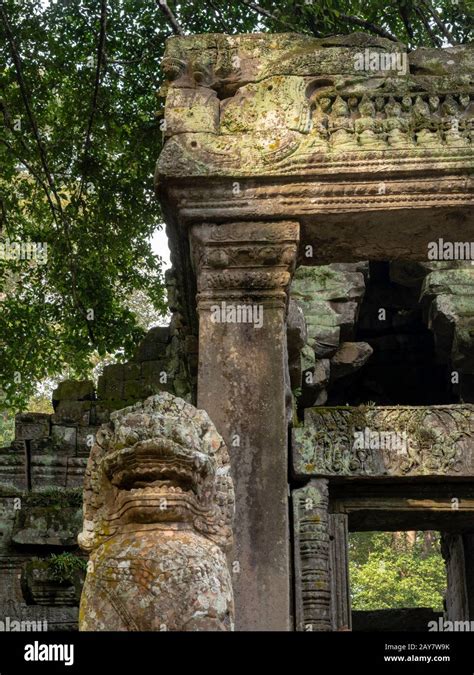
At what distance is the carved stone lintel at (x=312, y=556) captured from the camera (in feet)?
30.1

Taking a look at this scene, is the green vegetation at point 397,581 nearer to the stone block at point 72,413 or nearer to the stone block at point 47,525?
the stone block at point 72,413

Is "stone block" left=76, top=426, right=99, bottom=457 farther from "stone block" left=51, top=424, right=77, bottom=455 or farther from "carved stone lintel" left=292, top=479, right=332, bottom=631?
"carved stone lintel" left=292, top=479, right=332, bottom=631

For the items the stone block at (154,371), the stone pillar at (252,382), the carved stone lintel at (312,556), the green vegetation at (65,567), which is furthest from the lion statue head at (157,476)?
the stone block at (154,371)

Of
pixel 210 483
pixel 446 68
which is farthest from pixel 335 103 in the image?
pixel 210 483

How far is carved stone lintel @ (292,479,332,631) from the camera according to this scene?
9.16m

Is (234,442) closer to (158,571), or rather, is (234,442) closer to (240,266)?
(240,266)

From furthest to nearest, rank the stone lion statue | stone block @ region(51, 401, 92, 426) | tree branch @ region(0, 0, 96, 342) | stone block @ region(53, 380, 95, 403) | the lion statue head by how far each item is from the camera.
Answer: stone block @ region(53, 380, 95, 403) → stone block @ region(51, 401, 92, 426) → tree branch @ region(0, 0, 96, 342) → the lion statue head → the stone lion statue

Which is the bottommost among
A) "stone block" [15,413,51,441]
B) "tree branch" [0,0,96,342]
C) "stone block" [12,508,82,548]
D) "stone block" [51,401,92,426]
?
"stone block" [12,508,82,548]

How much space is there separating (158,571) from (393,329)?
9.14 meters

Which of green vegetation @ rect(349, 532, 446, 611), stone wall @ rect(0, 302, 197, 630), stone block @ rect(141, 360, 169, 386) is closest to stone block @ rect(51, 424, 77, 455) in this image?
stone wall @ rect(0, 302, 197, 630)

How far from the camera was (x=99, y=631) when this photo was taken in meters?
4.54

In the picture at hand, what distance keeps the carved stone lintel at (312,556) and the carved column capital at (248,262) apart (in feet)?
8.55

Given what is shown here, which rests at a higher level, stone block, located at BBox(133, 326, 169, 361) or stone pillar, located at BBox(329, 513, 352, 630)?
stone block, located at BBox(133, 326, 169, 361)

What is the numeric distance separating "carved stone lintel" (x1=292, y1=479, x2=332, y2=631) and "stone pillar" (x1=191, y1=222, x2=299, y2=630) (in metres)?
2.40
